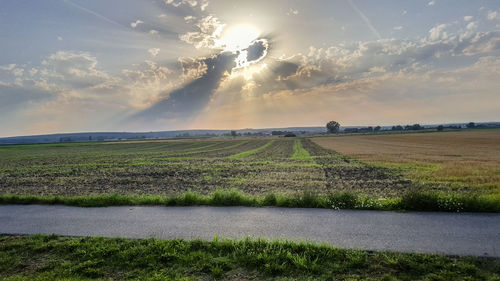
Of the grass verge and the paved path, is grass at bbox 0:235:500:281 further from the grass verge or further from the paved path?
the grass verge

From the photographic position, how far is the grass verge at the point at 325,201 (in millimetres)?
7211

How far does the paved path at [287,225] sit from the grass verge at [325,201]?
43cm

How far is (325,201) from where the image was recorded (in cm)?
807

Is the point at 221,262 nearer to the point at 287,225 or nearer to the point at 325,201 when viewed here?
the point at 287,225

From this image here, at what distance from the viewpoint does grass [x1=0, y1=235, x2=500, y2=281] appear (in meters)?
4.28

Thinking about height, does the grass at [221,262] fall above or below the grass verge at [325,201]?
below

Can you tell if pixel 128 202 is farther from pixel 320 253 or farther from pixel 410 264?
pixel 410 264

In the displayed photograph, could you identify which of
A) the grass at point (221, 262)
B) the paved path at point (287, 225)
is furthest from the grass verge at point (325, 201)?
the grass at point (221, 262)

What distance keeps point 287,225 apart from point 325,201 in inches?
89.2

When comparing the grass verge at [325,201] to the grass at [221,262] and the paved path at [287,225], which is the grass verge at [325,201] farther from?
the grass at [221,262]

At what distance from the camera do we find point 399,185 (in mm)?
14562

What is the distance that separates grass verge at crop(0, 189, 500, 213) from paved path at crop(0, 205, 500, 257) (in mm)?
427

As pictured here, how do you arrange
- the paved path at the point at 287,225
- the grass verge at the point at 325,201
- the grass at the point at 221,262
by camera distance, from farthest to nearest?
the grass verge at the point at 325,201
the paved path at the point at 287,225
the grass at the point at 221,262

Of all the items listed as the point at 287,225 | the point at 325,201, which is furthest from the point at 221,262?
the point at 325,201
